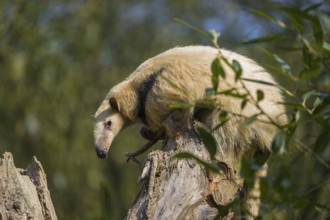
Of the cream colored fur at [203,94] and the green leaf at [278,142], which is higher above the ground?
the green leaf at [278,142]

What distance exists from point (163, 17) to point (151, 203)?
58.8 feet

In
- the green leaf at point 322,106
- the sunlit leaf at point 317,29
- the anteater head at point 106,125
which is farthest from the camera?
the anteater head at point 106,125

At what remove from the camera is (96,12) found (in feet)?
69.4

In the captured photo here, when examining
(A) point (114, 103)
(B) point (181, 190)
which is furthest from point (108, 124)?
(B) point (181, 190)

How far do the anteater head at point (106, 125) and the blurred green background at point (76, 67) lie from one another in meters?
8.27

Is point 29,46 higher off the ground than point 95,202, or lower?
higher

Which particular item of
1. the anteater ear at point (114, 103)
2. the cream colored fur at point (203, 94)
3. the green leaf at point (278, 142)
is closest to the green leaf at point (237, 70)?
the green leaf at point (278, 142)

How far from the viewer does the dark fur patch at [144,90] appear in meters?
7.79

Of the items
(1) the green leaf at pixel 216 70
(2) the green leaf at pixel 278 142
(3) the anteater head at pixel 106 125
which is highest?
(1) the green leaf at pixel 216 70

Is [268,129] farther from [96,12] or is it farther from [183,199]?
[96,12]

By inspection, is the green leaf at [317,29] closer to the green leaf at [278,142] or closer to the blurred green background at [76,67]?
the green leaf at [278,142]

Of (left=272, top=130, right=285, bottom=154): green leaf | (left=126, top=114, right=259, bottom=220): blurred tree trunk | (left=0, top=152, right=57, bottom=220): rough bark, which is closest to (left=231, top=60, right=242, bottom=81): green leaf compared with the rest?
(left=272, top=130, right=285, bottom=154): green leaf

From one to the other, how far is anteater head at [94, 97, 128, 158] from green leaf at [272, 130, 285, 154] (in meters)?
4.85

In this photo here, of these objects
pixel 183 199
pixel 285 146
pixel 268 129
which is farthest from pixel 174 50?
pixel 285 146
